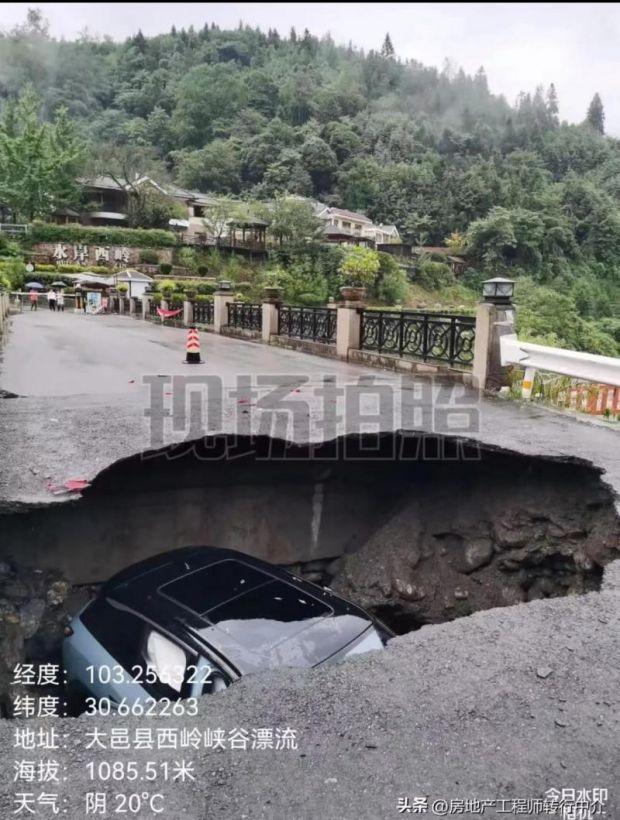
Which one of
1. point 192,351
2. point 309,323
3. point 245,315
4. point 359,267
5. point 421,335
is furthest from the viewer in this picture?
point 359,267

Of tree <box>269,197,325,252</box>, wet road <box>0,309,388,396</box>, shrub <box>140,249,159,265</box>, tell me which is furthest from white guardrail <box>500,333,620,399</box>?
shrub <box>140,249,159,265</box>

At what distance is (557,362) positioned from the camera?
822cm

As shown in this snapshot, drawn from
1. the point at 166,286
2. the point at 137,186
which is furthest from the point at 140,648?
the point at 137,186

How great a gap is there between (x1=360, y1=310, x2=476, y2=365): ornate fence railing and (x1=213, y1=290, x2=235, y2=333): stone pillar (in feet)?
31.2

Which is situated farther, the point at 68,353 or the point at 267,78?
the point at 267,78

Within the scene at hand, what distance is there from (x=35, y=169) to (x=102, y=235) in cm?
700

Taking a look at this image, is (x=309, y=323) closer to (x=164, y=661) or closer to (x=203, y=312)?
(x=203, y=312)

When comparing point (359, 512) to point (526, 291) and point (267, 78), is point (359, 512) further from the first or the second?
point (267, 78)

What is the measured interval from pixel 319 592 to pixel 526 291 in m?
41.5

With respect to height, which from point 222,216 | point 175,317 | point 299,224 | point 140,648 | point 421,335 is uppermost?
point 222,216

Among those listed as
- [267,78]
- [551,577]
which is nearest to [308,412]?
[551,577]

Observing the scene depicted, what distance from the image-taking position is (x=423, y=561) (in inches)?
253

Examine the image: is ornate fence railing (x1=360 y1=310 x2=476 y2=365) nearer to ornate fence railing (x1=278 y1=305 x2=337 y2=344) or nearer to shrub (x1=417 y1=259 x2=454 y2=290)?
ornate fence railing (x1=278 y1=305 x2=337 y2=344)

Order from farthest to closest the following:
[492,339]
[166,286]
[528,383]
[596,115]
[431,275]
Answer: [596,115]
[431,275]
[166,286]
[492,339]
[528,383]
